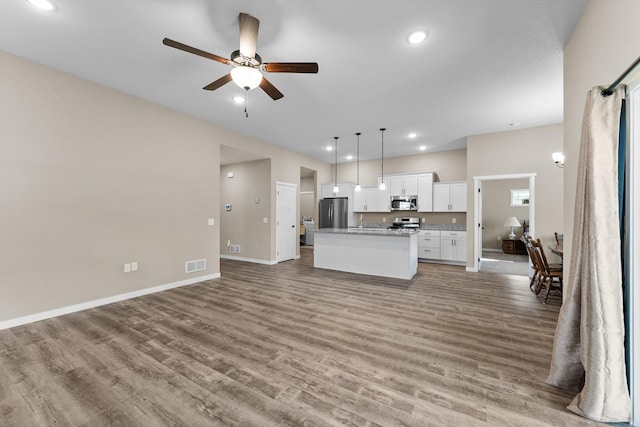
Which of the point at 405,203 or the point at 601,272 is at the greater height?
the point at 405,203

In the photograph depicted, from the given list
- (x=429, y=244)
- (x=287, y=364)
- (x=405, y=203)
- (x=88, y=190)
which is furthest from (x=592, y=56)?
(x=88, y=190)

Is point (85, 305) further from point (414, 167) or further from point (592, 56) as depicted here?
point (414, 167)

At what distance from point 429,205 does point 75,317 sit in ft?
24.5

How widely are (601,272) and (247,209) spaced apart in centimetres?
647

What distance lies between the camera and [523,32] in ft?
8.09

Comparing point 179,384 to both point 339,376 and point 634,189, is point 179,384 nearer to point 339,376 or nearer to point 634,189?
point 339,376

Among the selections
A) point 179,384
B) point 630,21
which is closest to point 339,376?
point 179,384

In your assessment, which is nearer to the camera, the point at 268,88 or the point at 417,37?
the point at 417,37

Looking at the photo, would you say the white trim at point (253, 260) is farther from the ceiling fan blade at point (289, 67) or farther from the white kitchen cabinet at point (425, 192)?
the ceiling fan blade at point (289, 67)

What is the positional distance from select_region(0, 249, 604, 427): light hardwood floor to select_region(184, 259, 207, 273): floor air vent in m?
0.89

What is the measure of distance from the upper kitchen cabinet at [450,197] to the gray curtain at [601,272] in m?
5.34

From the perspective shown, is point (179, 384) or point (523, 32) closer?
point (179, 384)

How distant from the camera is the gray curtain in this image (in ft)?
→ 4.96

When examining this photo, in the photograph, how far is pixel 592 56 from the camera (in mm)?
2037
